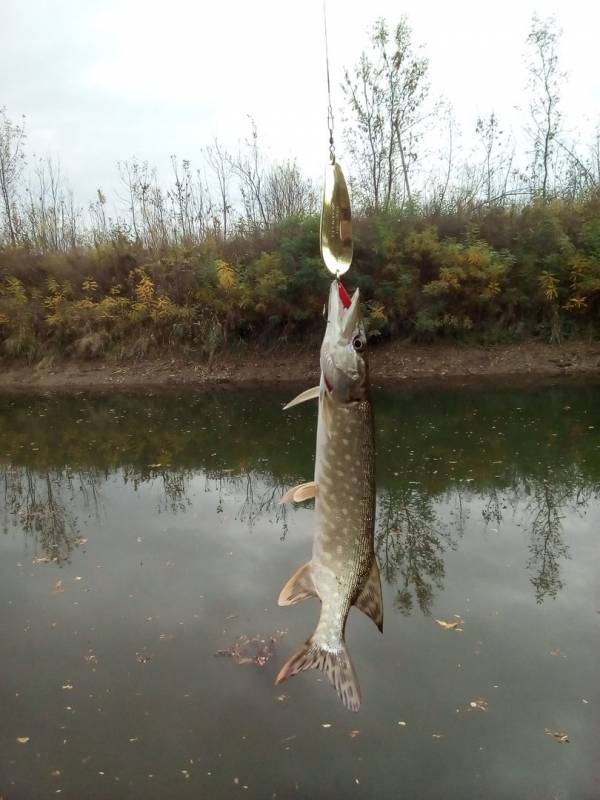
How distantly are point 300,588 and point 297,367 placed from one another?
19.3 meters

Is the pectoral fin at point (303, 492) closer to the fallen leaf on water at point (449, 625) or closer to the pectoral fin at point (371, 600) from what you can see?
the pectoral fin at point (371, 600)

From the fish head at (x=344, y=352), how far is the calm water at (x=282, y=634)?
275 centimetres

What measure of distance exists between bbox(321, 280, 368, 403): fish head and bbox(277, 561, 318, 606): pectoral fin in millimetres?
798

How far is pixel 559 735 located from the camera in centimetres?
416

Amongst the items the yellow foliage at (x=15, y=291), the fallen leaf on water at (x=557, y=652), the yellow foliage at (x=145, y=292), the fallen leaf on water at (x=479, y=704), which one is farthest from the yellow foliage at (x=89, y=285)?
the fallen leaf on water at (x=479, y=704)

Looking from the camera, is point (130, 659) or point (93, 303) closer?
point (130, 659)


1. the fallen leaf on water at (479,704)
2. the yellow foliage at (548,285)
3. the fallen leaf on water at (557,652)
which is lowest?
the fallen leaf on water at (479,704)

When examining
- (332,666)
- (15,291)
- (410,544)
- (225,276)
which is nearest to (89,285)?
(15,291)

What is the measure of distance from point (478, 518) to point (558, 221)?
670 inches

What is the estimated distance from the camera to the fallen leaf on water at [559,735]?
4.11 meters

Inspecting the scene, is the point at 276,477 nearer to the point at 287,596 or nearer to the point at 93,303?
the point at 287,596

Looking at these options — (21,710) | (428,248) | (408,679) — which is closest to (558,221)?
(428,248)

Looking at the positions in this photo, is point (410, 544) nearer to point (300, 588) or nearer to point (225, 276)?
point (300, 588)

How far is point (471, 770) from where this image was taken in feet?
12.8
